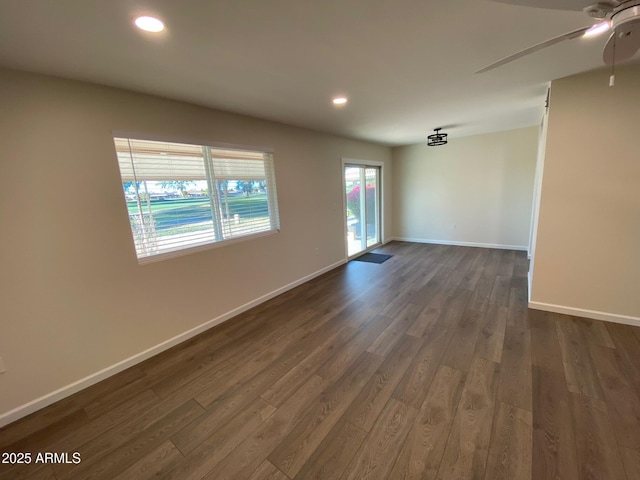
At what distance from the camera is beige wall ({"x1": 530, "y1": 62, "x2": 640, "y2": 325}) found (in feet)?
7.84

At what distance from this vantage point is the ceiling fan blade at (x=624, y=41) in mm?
1102

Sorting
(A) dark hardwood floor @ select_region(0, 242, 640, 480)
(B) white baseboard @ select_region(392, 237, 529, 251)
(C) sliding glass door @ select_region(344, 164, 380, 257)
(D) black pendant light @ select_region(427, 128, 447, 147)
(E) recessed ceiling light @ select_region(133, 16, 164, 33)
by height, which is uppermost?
(E) recessed ceiling light @ select_region(133, 16, 164, 33)

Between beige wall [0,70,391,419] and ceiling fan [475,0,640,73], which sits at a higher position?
ceiling fan [475,0,640,73]

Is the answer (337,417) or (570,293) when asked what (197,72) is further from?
(570,293)

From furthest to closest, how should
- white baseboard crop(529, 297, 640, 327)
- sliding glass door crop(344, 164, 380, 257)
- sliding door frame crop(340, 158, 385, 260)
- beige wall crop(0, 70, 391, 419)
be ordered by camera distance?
sliding glass door crop(344, 164, 380, 257), sliding door frame crop(340, 158, 385, 260), white baseboard crop(529, 297, 640, 327), beige wall crop(0, 70, 391, 419)

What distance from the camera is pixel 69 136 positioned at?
197 cm

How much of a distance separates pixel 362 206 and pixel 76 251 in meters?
4.80

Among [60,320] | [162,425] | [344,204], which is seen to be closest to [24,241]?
[60,320]

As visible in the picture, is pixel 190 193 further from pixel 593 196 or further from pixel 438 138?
pixel 438 138

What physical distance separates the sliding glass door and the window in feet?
7.43

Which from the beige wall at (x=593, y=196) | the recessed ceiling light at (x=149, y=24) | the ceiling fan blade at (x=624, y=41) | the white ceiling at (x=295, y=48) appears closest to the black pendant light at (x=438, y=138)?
the white ceiling at (x=295, y=48)

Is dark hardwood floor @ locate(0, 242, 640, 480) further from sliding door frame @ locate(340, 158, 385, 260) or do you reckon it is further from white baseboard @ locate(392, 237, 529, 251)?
white baseboard @ locate(392, 237, 529, 251)

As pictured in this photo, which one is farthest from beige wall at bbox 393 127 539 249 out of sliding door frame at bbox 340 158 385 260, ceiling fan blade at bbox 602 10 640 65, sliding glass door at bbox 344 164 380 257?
ceiling fan blade at bbox 602 10 640 65

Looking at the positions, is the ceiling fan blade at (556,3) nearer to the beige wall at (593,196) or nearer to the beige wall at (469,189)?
the beige wall at (593,196)
